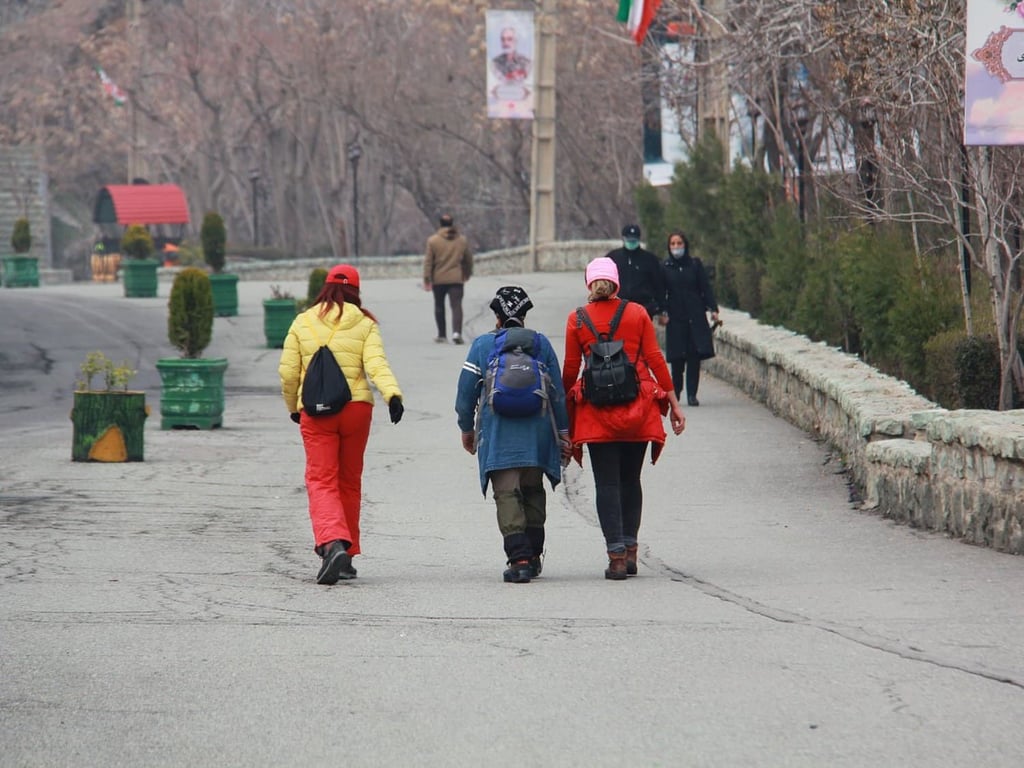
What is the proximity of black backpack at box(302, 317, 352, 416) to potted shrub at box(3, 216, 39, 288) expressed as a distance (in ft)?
130

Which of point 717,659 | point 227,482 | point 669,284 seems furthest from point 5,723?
point 669,284

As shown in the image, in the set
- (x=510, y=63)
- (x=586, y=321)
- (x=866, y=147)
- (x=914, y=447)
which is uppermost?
(x=510, y=63)

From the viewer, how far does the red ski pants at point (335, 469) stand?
31.9ft

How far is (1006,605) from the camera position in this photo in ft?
28.8

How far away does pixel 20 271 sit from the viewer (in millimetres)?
48031

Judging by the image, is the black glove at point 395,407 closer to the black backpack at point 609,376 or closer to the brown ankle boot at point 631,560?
the black backpack at point 609,376

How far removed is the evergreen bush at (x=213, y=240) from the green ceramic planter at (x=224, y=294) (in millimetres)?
2619

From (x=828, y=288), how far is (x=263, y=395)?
6.71 metres

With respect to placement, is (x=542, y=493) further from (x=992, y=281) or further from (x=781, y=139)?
(x=781, y=139)

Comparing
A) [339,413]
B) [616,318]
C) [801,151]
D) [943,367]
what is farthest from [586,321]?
[801,151]

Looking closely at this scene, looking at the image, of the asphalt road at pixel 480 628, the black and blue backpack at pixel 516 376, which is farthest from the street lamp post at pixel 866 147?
the black and blue backpack at pixel 516 376

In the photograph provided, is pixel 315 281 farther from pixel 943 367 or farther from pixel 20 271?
pixel 20 271

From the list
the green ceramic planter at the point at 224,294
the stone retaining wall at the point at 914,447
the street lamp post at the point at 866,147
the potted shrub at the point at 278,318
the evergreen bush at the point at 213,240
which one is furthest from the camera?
the evergreen bush at the point at 213,240

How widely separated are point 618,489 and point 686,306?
8.93m
